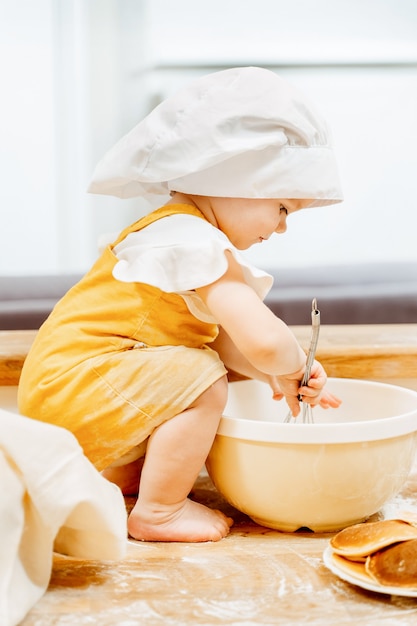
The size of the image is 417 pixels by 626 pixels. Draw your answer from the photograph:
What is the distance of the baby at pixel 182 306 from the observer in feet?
3.26

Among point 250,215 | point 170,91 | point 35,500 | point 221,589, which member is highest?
point 170,91

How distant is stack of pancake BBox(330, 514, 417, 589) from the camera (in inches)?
32.0

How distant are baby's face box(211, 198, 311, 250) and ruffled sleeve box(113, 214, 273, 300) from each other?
2.0 inches

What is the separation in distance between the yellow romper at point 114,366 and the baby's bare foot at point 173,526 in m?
0.09

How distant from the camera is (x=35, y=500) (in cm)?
80

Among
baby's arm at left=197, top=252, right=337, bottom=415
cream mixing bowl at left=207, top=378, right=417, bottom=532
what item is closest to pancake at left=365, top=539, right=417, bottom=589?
cream mixing bowl at left=207, top=378, right=417, bottom=532

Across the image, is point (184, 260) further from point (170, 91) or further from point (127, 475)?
point (170, 91)

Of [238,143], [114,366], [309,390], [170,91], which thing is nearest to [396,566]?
[309,390]

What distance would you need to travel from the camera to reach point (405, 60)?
10.2 feet

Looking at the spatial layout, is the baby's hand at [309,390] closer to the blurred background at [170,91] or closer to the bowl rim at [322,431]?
the bowl rim at [322,431]

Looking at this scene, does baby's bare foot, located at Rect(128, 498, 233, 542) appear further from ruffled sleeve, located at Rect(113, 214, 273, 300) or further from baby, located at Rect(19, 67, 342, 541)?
ruffled sleeve, located at Rect(113, 214, 273, 300)

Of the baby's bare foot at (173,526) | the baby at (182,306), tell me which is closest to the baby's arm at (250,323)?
the baby at (182,306)

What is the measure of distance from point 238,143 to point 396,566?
1.76ft

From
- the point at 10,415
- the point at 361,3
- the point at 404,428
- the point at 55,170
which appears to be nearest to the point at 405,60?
the point at 361,3
